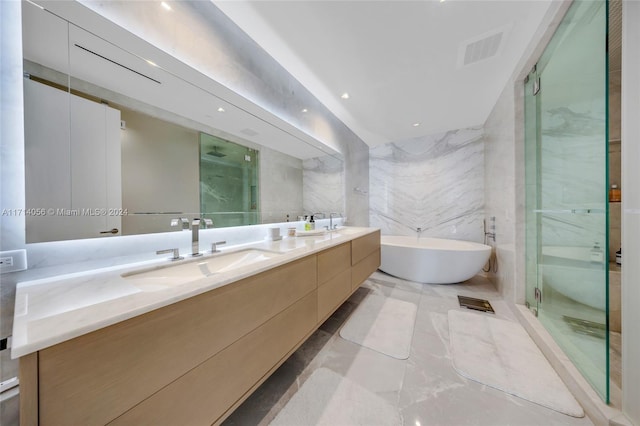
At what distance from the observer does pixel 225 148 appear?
144 cm

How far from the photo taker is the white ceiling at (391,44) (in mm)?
1356

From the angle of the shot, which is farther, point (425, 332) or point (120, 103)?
point (425, 332)

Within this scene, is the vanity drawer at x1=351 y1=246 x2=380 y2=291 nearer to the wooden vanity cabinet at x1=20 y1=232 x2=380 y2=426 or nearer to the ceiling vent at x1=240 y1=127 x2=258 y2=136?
the wooden vanity cabinet at x1=20 y1=232 x2=380 y2=426

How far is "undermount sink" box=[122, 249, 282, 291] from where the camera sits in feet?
2.80

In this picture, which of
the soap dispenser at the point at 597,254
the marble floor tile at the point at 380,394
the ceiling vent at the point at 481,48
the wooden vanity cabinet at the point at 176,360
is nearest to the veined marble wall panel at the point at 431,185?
the ceiling vent at the point at 481,48

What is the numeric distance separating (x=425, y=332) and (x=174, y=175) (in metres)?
2.17

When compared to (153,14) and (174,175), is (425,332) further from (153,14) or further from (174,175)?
(153,14)

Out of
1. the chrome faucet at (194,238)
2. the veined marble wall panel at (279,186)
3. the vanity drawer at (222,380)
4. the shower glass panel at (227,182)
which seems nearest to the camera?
the vanity drawer at (222,380)

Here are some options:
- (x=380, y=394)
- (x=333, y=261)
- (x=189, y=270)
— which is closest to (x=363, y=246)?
(x=333, y=261)

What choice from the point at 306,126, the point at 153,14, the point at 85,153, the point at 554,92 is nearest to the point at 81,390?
the point at 85,153

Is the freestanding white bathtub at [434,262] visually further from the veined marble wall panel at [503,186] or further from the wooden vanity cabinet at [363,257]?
the wooden vanity cabinet at [363,257]

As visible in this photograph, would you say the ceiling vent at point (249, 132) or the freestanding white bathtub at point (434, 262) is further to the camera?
the freestanding white bathtub at point (434, 262)

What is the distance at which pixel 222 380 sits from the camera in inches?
30.1

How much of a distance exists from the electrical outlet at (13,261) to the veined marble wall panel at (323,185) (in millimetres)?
1773
